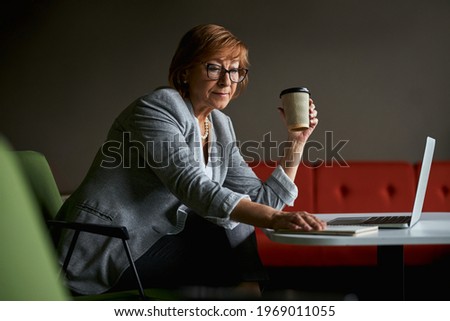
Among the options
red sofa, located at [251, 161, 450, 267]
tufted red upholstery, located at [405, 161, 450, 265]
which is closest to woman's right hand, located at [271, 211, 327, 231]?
red sofa, located at [251, 161, 450, 267]

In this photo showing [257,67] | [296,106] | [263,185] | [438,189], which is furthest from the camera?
[257,67]

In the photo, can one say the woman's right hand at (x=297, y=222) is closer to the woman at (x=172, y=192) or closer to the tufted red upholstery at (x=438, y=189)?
the woman at (x=172, y=192)

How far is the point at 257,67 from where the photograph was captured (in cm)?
328

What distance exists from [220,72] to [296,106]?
0.92ft

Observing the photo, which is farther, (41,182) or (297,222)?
(41,182)

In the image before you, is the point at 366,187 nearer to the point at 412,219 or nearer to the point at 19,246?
the point at 412,219

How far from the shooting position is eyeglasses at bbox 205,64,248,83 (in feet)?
5.51

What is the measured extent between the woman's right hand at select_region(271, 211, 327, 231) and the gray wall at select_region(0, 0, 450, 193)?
2009 millimetres

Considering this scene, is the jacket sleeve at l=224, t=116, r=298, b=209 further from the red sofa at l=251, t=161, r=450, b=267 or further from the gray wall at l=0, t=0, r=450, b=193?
the gray wall at l=0, t=0, r=450, b=193

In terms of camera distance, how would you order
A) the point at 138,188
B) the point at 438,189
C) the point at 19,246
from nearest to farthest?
1. the point at 19,246
2. the point at 138,188
3. the point at 438,189

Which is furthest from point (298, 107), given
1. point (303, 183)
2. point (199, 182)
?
point (303, 183)

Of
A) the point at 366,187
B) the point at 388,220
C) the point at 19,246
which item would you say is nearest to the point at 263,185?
the point at 388,220

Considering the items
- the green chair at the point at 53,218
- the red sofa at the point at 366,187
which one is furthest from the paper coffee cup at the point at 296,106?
the red sofa at the point at 366,187

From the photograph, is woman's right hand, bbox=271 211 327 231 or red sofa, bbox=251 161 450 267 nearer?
woman's right hand, bbox=271 211 327 231
